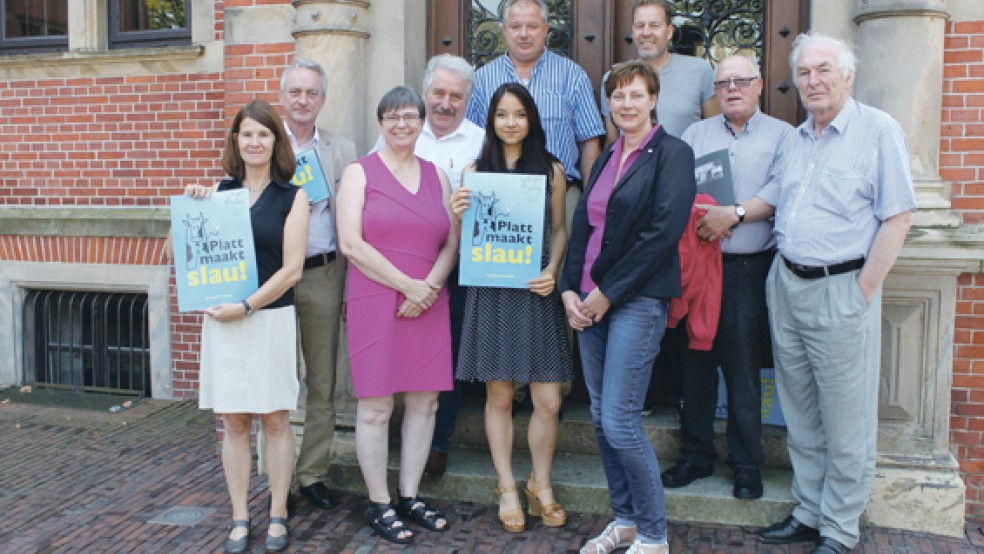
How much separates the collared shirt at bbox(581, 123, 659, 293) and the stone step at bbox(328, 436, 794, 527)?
1.23m

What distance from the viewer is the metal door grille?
714cm

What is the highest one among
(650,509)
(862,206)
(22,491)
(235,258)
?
(862,206)

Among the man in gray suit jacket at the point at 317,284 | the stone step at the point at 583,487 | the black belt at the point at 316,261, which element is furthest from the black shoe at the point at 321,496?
the black belt at the point at 316,261

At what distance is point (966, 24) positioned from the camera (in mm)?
4355

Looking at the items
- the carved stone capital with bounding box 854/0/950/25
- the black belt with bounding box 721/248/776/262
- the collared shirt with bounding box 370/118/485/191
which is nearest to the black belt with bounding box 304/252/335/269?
the collared shirt with bounding box 370/118/485/191

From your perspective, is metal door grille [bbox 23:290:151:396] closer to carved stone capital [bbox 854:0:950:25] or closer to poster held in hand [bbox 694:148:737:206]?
poster held in hand [bbox 694:148:737:206]

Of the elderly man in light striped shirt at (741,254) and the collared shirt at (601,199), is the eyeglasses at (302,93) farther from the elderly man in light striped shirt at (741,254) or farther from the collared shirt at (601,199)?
the elderly man in light striped shirt at (741,254)

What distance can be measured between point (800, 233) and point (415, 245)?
1.73 m

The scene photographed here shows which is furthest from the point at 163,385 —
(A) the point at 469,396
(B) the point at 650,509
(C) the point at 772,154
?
(C) the point at 772,154

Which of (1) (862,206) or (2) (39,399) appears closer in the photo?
(1) (862,206)

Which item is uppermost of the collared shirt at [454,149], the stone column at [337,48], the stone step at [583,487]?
the stone column at [337,48]

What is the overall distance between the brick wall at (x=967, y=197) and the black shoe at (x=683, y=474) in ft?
4.55

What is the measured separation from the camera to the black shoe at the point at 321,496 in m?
4.51

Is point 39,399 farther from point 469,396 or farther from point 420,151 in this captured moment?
point 420,151
